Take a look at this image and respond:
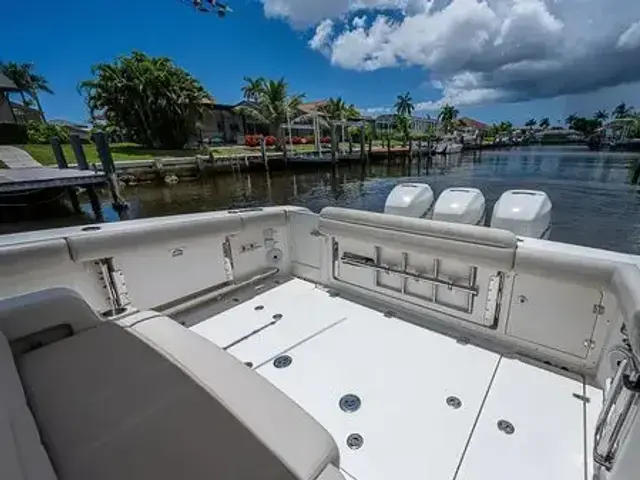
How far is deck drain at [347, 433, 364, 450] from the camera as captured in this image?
4.27 ft

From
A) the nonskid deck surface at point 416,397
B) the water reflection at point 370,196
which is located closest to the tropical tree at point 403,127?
the water reflection at point 370,196

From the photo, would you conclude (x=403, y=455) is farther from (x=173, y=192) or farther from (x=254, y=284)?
(x=173, y=192)

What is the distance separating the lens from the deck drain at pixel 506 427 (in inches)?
53.0

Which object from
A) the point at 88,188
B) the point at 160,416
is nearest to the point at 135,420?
the point at 160,416

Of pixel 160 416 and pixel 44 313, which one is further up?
pixel 44 313

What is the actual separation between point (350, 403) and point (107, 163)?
1018 cm

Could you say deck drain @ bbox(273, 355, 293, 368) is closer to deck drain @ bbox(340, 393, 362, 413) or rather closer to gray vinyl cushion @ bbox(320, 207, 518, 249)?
deck drain @ bbox(340, 393, 362, 413)

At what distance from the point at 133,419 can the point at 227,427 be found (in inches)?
8.9

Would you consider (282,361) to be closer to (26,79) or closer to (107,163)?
(107,163)

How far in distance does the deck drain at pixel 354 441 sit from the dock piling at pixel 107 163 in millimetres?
10087

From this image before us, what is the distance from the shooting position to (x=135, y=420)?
2.46 ft

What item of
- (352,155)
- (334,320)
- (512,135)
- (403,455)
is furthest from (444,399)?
(512,135)

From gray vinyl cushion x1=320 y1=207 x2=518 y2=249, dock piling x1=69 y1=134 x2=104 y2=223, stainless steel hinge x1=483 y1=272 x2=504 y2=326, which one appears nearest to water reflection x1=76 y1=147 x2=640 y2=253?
dock piling x1=69 y1=134 x2=104 y2=223

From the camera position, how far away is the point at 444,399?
4.94 feet
